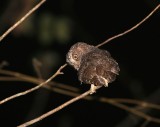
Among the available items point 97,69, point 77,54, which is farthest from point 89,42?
point 97,69

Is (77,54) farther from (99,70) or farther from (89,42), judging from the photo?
(89,42)

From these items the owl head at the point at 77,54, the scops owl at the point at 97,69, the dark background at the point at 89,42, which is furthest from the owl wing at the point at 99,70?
the dark background at the point at 89,42

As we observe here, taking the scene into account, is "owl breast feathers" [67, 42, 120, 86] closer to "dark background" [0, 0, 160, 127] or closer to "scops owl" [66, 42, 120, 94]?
"scops owl" [66, 42, 120, 94]

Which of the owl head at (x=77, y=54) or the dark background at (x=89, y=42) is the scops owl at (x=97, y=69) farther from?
the dark background at (x=89, y=42)

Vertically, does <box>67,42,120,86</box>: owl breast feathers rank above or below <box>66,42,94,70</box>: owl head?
below

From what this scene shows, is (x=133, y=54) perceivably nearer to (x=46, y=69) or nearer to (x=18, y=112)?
(x=46, y=69)

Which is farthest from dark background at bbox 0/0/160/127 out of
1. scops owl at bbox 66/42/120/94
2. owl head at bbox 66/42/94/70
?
scops owl at bbox 66/42/120/94
